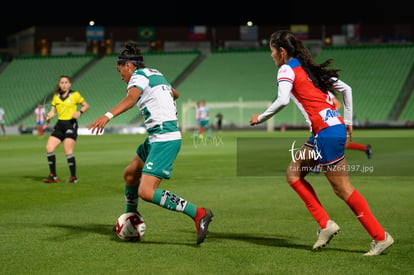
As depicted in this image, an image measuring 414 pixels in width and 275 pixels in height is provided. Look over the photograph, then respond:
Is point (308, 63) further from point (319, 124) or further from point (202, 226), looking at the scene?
point (202, 226)

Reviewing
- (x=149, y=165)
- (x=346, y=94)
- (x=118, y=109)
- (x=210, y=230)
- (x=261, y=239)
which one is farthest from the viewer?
(x=210, y=230)

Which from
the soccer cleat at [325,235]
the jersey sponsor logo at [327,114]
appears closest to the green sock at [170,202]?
the soccer cleat at [325,235]

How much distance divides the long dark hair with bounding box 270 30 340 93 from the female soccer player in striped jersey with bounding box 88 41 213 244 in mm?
1428

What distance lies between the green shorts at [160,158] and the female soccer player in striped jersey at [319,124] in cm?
106

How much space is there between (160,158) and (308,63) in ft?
6.07

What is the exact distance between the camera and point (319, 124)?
6.82 m

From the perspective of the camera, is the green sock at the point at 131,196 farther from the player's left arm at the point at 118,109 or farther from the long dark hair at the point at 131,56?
the long dark hair at the point at 131,56

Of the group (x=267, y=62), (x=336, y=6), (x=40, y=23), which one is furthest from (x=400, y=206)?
(x=40, y=23)

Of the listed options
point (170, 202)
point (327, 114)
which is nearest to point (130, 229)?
point (170, 202)

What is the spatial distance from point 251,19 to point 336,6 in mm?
9819

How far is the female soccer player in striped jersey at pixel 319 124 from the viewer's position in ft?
21.9

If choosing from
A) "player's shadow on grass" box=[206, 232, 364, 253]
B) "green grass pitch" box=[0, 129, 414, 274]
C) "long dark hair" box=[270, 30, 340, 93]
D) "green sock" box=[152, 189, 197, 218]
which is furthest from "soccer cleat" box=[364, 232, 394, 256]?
"green sock" box=[152, 189, 197, 218]

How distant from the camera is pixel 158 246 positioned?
23.9ft

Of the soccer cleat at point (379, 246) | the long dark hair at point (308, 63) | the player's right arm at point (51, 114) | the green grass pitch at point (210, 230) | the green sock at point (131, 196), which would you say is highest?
the long dark hair at point (308, 63)
